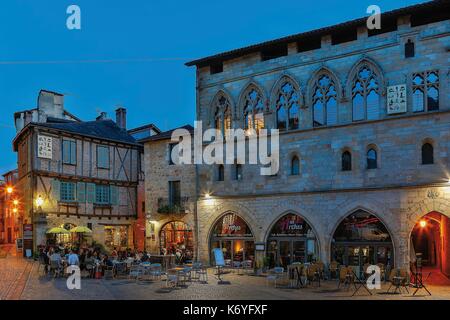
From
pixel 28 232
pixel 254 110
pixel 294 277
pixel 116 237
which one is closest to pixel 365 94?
pixel 254 110

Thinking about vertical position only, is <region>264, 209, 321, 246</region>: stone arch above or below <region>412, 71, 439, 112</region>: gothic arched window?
below

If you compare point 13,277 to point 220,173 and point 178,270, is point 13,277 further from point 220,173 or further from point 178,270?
point 220,173

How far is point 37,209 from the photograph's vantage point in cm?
2861

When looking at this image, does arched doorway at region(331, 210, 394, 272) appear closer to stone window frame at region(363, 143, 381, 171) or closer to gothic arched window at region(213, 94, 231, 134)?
stone window frame at region(363, 143, 381, 171)

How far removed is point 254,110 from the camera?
926 inches

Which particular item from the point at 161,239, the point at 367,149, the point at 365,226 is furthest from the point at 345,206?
the point at 161,239

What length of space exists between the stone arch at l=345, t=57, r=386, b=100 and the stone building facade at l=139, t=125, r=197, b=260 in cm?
932

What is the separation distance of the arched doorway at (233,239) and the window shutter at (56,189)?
11054mm

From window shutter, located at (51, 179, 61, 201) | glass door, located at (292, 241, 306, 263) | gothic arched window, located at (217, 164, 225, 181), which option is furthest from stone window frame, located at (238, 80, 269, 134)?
window shutter, located at (51, 179, 61, 201)

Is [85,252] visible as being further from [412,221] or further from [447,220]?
[447,220]

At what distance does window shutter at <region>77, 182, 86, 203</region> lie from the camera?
3150cm

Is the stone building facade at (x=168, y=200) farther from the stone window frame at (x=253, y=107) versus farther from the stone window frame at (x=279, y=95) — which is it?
the stone window frame at (x=279, y=95)
